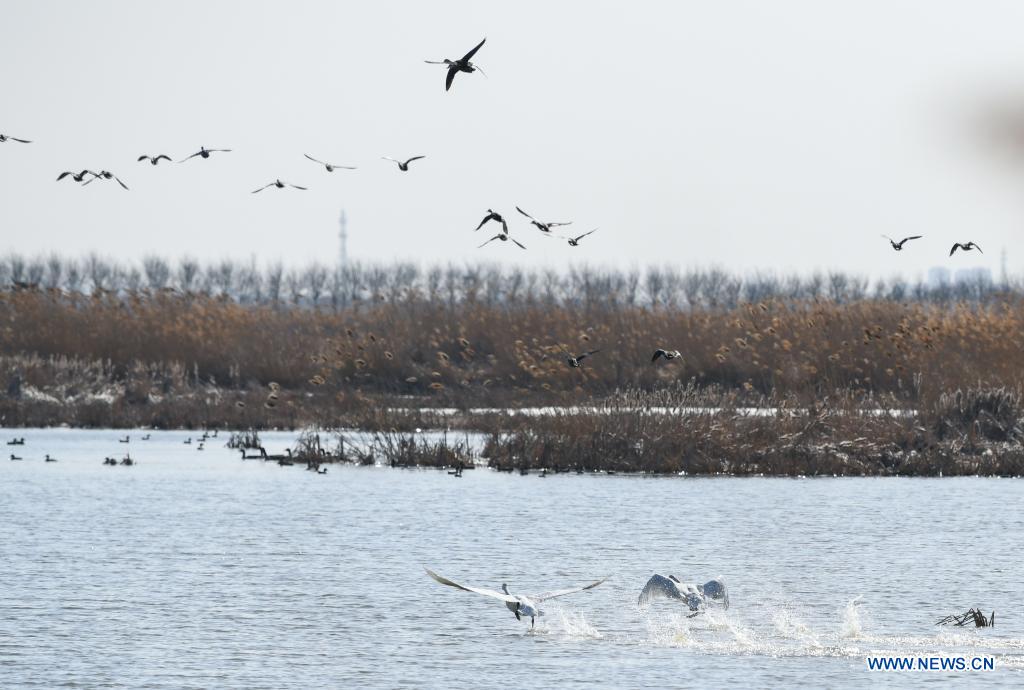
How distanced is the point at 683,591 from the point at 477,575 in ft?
16.9

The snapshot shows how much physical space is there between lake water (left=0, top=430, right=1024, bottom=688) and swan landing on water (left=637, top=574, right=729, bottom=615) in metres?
0.44

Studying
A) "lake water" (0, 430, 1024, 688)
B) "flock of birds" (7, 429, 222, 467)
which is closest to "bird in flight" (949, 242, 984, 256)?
"lake water" (0, 430, 1024, 688)

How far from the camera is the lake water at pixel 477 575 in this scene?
56.4 feet

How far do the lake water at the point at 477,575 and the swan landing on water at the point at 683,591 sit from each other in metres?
0.44

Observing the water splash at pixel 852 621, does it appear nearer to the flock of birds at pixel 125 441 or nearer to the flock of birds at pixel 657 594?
the flock of birds at pixel 657 594

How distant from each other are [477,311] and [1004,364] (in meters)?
18.3

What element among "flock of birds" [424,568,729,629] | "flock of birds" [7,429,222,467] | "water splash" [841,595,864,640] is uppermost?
"flock of birds" [7,429,222,467]

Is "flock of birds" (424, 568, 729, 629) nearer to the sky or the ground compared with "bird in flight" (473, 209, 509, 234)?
nearer to the ground

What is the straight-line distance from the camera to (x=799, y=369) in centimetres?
4075

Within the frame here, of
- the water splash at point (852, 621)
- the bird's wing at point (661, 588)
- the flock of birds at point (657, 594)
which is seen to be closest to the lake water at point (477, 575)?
the water splash at point (852, 621)

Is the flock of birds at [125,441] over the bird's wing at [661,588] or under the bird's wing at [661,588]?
over

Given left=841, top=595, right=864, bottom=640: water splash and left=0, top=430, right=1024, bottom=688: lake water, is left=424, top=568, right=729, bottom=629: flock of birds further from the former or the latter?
left=841, top=595, right=864, bottom=640: water splash

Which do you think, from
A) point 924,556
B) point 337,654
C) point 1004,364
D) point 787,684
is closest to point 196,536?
point 337,654

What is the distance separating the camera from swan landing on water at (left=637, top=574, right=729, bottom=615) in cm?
1799
